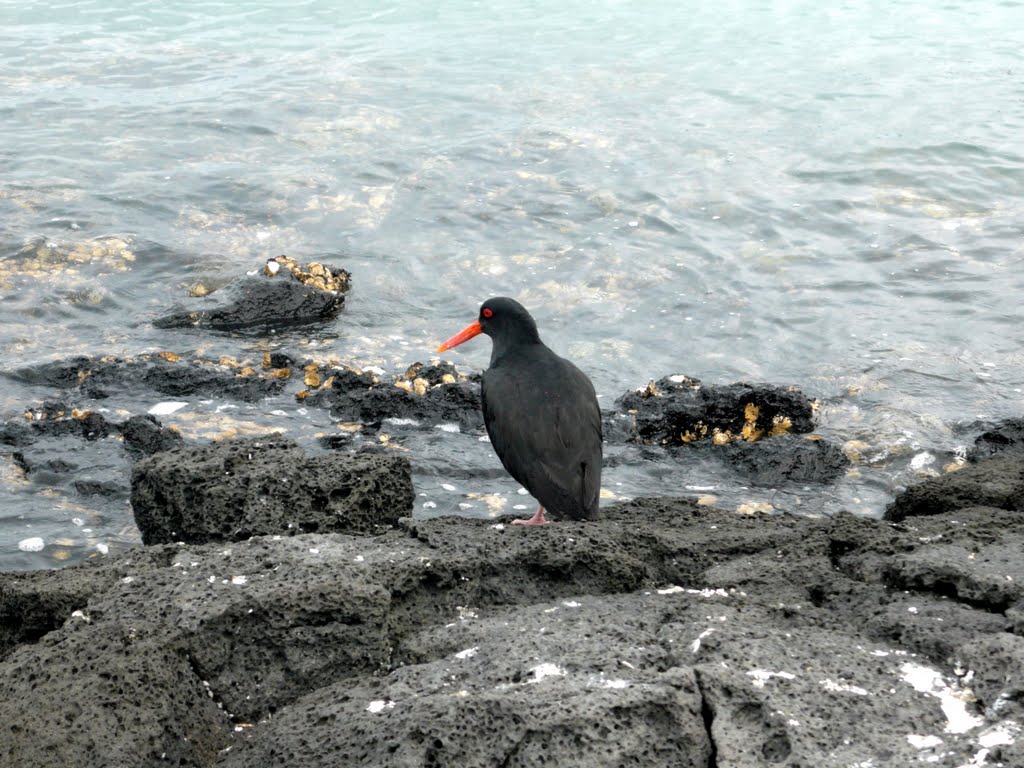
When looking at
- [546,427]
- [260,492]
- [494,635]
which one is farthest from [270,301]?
[494,635]

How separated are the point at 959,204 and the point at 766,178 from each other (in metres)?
2.47

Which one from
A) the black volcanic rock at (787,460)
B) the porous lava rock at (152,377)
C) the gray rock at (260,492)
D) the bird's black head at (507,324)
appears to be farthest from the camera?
the porous lava rock at (152,377)

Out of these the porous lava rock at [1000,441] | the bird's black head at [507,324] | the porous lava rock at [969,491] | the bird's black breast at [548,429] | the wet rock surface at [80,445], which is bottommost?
the porous lava rock at [1000,441]

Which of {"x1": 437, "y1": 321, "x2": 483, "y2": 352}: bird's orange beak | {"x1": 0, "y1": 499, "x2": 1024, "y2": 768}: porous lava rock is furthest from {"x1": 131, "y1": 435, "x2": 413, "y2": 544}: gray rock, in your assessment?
{"x1": 437, "y1": 321, "x2": 483, "y2": 352}: bird's orange beak

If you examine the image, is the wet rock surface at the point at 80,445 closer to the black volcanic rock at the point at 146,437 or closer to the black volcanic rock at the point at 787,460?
the black volcanic rock at the point at 146,437

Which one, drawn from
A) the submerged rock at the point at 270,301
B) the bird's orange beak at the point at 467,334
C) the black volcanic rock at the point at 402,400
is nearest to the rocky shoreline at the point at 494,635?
the bird's orange beak at the point at 467,334

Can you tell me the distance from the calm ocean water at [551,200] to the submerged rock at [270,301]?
299 millimetres

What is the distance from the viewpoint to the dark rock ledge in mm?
3195

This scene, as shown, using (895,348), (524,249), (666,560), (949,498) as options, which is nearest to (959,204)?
(895,348)

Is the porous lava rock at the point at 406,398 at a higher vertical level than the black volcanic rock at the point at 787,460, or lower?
higher

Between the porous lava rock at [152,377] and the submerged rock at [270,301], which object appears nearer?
the porous lava rock at [152,377]

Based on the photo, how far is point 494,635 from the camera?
153 inches

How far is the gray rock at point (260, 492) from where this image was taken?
538 centimetres

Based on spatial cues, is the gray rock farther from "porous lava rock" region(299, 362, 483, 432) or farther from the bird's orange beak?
"porous lava rock" region(299, 362, 483, 432)
